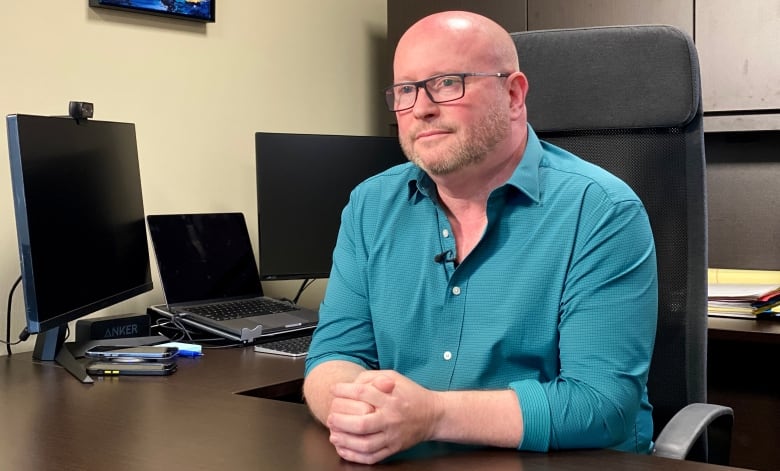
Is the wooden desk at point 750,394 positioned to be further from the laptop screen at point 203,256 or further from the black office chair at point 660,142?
the laptop screen at point 203,256

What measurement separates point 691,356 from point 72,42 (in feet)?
5.00

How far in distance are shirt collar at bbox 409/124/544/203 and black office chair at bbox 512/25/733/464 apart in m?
0.24

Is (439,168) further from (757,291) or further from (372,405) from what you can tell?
(757,291)

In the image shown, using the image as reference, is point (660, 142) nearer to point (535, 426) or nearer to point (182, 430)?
point (535, 426)

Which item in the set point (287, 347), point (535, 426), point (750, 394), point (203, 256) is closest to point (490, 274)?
point (535, 426)

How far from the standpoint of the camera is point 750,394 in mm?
2387

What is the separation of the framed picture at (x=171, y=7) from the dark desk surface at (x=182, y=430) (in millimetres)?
907

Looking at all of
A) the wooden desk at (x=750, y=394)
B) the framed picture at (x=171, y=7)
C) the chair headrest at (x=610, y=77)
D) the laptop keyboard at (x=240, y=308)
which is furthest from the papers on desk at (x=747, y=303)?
the framed picture at (x=171, y=7)

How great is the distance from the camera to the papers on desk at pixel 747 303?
2.23 m

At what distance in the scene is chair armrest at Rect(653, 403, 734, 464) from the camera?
138 centimetres

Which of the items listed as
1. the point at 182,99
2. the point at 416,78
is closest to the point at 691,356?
the point at 416,78

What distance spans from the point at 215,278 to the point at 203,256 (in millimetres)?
64

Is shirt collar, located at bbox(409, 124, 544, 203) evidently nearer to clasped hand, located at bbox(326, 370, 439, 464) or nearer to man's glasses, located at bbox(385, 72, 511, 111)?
man's glasses, located at bbox(385, 72, 511, 111)

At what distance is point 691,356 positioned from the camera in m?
1.65
